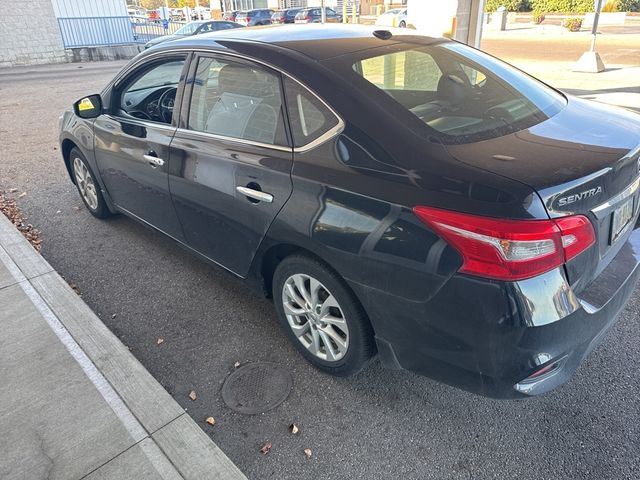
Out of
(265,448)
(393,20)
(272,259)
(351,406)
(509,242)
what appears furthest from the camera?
(393,20)

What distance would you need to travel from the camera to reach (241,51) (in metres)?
2.72

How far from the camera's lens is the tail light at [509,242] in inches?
69.3

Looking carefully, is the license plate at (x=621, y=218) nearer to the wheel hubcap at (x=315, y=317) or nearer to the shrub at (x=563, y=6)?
the wheel hubcap at (x=315, y=317)

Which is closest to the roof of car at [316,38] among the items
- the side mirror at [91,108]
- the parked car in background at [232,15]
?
the side mirror at [91,108]

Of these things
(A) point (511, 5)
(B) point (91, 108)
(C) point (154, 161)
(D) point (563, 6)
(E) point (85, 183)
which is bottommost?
(E) point (85, 183)

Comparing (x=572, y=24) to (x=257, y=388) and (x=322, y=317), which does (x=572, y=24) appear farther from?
(x=257, y=388)

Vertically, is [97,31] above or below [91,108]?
below

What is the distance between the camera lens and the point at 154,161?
333cm

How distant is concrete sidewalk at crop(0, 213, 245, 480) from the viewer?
212cm

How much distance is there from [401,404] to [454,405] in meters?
0.27

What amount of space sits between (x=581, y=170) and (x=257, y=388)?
6.22 ft

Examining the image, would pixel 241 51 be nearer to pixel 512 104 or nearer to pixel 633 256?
pixel 512 104

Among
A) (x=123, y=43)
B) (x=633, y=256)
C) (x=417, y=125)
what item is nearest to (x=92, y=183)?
(x=417, y=125)

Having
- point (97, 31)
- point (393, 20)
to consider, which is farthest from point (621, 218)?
point (97, 31)
